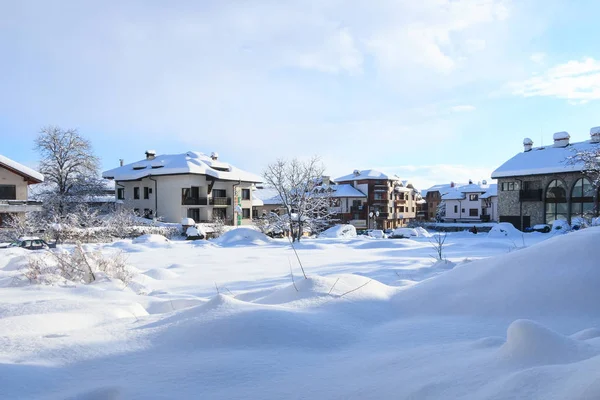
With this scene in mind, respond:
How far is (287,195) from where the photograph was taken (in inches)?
1246

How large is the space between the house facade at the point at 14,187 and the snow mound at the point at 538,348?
31908mm

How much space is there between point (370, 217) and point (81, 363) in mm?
55322

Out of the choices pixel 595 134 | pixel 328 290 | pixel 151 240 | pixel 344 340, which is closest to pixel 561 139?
pixel 595 134

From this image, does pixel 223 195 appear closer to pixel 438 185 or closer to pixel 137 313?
pixel 137 313

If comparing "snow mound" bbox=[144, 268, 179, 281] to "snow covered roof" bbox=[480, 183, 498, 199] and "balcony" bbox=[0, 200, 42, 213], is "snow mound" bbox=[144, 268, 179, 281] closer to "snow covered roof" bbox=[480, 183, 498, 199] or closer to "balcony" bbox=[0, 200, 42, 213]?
"balcony" bbox=[0, 200, 42, 213]

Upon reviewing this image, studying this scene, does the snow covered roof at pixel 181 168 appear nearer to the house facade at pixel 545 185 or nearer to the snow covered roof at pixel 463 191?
the house facade at pixel 545 185

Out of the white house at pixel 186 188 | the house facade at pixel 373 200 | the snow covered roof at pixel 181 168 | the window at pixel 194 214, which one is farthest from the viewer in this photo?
the house facade at pixel 373 200

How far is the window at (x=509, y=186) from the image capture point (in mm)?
41456

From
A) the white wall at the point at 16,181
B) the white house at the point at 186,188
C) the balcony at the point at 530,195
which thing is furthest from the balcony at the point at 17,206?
the balcony at the point at 530,195

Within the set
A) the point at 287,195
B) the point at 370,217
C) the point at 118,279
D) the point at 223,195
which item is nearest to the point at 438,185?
the point at 370,217

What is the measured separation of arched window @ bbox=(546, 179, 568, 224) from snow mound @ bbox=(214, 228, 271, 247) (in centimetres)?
2841

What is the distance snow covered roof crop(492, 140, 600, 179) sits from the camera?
37.6 m

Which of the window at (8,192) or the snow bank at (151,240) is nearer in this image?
the snow bank at (151,240)

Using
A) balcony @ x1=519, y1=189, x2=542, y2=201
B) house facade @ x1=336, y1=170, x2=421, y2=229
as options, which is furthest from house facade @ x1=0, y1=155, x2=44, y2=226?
balcony @ x1=519, y1=189, x2=542, y2=201
